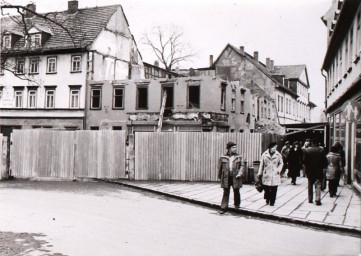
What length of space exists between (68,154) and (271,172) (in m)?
10.7

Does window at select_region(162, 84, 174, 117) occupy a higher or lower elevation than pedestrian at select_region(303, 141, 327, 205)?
higher

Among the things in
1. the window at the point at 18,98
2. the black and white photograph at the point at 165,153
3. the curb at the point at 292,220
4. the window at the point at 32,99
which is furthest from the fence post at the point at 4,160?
the window at the point at 18,98

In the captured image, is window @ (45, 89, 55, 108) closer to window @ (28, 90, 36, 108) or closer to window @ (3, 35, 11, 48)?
window @ (28, 90, 36, 108)

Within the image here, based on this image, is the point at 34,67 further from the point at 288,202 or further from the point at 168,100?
the point at 288,202

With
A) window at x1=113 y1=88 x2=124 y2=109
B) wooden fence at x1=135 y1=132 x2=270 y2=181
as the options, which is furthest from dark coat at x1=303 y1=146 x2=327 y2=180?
window at x1=113 y1=88 x2=124 y2=109

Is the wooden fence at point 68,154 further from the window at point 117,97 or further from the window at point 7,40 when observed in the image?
the window at point 7,40

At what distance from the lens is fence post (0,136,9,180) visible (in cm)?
1884

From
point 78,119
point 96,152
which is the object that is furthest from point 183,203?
point 78,119

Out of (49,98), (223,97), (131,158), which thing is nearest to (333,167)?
(131,158)

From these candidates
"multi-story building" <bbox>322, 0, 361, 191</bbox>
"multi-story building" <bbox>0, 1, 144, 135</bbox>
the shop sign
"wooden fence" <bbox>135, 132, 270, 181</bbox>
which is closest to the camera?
the shop sign

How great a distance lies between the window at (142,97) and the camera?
108 ft

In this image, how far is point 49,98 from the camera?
3588 cm

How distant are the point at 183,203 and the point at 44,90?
2686 cm

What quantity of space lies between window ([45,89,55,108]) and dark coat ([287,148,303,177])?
23.4 metres
